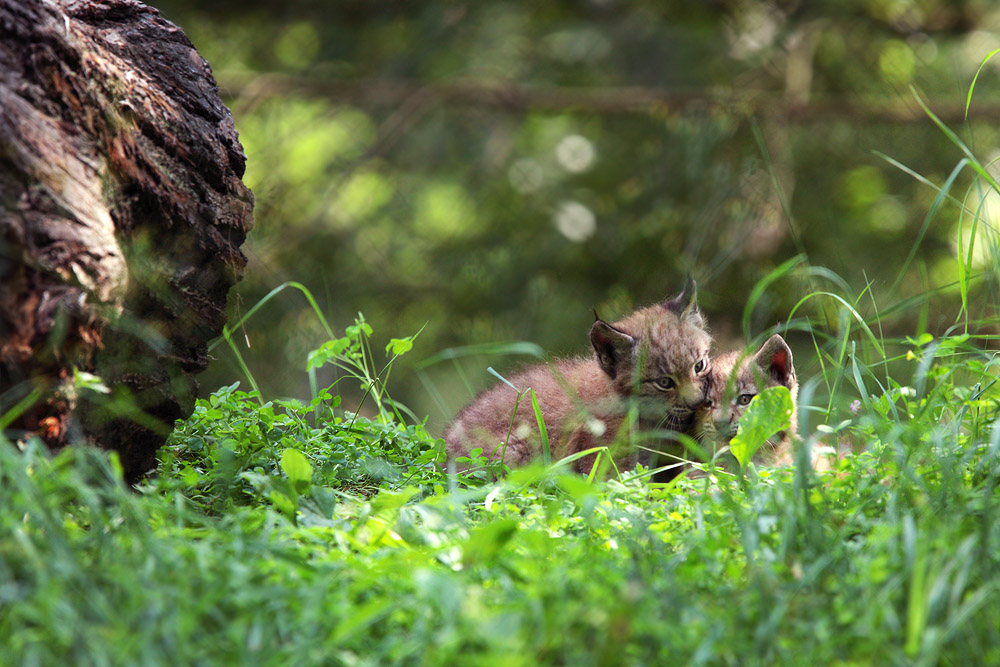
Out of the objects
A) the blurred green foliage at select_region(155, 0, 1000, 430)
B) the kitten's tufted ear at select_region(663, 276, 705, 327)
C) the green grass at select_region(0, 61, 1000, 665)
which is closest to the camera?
the green grass at select_region(0, 61, 1000, 665)

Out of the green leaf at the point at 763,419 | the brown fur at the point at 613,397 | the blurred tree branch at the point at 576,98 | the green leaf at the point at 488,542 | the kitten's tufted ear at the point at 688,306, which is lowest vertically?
the brown fur at the point at 613,397

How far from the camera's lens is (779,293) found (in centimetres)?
443

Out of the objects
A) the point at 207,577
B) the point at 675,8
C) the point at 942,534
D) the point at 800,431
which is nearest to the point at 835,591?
the point at 942,534

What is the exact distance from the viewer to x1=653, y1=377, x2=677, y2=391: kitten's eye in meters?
2.88

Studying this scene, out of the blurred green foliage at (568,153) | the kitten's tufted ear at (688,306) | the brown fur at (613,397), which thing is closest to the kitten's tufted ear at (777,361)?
the brown fur at (613,397)

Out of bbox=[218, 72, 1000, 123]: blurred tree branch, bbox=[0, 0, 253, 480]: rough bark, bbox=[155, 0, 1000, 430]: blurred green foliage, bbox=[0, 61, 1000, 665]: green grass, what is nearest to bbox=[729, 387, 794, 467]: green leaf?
bbox=[0, 61, 1000, 665]: green grass

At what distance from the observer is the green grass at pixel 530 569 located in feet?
3.75

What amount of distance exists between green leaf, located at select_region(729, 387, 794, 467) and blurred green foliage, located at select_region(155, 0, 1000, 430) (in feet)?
8.52

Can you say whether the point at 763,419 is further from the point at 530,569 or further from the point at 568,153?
the point at 568,153

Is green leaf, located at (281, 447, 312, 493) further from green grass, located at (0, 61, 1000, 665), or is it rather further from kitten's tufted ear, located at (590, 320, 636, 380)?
kitten's tufted ear, located at (590, 320, 636, 380)

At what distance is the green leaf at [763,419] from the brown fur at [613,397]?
32.1 inches

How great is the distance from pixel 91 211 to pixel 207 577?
84 cm

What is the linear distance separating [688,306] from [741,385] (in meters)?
0.41

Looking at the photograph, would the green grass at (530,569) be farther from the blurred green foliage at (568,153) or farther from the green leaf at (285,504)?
the blurred green foliage at (568,153)
